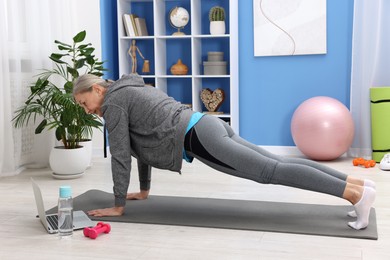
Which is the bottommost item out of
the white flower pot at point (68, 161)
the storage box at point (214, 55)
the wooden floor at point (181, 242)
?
the wooden floor at point (181, 242)

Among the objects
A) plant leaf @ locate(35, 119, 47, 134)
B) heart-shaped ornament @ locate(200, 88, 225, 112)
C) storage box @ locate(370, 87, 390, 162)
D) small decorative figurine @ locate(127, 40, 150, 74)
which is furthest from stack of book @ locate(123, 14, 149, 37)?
storage box @ locate(370, 87, 390, 162)

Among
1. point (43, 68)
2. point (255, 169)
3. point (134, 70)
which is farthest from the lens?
point (134, 70)

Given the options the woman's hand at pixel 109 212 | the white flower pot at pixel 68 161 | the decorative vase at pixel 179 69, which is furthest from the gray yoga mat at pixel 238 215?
the decorative vase at pixel 179 69

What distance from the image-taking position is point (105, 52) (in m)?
4.82

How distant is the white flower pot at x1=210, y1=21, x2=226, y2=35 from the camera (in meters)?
4.68

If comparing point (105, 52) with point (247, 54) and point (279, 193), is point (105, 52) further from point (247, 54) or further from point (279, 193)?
point (279, 193)

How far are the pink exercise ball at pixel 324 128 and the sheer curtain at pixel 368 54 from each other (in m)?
0.20

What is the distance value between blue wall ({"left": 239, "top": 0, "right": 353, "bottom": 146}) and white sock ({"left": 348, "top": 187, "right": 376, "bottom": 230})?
7.67ft

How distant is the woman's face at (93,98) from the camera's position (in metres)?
2.61

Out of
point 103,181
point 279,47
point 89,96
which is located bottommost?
point 103,181

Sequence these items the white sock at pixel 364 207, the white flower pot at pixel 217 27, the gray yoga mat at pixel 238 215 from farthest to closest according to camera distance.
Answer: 1. the white flower pot at pixel 217 27
2. the gray yoga mat at pixel 238 215
3. the white sock at pixel 364 207

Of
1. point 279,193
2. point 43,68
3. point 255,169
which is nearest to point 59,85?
point 43,68

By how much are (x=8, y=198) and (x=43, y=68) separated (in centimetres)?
134

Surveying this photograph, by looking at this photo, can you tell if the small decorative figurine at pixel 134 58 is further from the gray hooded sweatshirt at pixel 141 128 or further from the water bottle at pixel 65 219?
the water bottle at pixel 65 219
